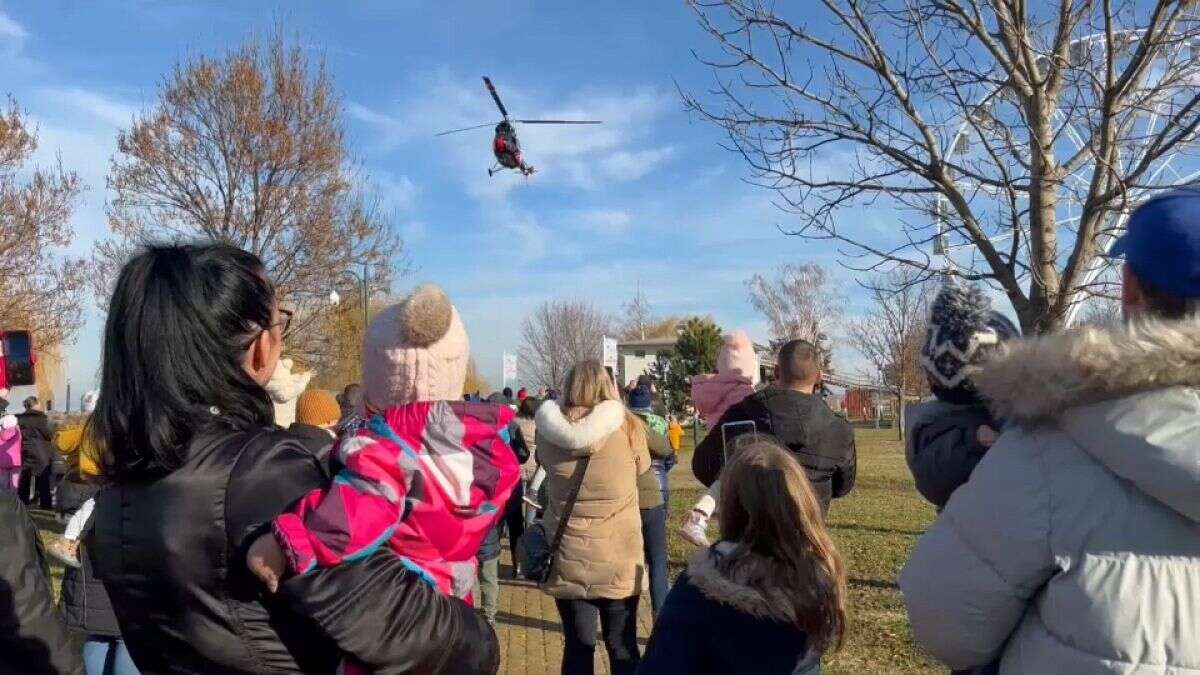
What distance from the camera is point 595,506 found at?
17.5 ft

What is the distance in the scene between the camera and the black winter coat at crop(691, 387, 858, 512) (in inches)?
202

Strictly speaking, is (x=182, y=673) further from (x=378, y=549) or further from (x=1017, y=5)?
(x=1017, y=5)

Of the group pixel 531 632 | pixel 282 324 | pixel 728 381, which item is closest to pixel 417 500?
pixel 282 324

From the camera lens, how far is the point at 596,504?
5.35m

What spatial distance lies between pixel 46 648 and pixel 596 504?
3.29 m

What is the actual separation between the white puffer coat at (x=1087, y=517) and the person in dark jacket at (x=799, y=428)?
3371 mm

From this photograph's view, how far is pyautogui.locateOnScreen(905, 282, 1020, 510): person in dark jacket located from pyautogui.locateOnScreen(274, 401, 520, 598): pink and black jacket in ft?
3.70

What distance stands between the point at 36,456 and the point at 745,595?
16.1m

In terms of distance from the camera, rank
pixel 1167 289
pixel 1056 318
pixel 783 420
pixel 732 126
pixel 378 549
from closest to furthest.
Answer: pixel 1167 289
pixel 378 549
pixel 783 420
pixel 1056 318
pixel 732 126

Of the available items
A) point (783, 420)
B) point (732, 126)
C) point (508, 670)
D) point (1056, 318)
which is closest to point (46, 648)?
point (783, 420)

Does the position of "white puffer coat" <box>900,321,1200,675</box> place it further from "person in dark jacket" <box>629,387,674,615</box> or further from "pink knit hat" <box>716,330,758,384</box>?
"person in dark jacket" <box>629,387,674,615</box>

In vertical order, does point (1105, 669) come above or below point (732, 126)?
below

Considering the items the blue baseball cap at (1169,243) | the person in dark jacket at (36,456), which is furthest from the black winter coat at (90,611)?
the person in dark jacket at (36,456)

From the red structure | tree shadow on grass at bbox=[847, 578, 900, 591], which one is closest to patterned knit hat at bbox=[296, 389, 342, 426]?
tree shadow on grass at bbox=[847, 578, 900, 591]
